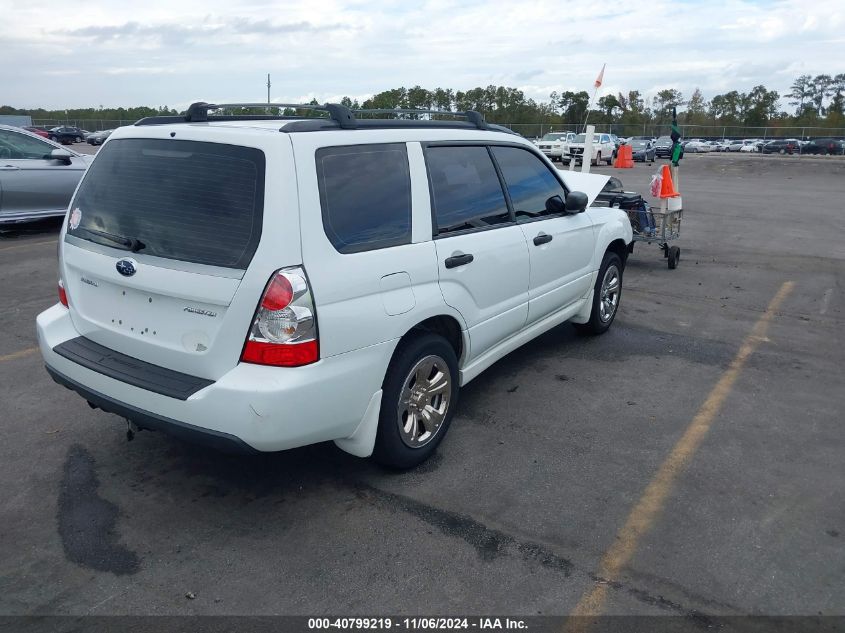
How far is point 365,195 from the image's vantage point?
3.59 meters

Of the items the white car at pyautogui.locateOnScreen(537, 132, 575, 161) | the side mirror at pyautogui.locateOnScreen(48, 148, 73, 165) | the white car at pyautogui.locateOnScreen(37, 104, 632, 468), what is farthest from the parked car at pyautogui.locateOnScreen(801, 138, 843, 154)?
the white car at pyautogui.locateOnScreen(37, 104, 632, 468)

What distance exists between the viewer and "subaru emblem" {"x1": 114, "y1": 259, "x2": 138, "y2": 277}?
11.2 ft

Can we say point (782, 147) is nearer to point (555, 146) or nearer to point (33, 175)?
point (555, 146)

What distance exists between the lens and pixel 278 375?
3.13m

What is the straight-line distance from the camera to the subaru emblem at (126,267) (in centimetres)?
342

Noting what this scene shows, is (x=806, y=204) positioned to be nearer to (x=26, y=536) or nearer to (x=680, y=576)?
(x=680, y=576)

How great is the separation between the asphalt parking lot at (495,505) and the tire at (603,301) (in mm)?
359

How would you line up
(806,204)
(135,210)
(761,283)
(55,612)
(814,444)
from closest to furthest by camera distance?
(55,612), (135,210), (814,444), (761,283), (806,204)

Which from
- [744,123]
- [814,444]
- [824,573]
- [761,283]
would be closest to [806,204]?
[761,283]

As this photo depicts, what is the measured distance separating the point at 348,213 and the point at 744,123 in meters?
84.2

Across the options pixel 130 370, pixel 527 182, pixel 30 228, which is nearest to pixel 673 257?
pixel 527 182

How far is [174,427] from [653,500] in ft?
7.99

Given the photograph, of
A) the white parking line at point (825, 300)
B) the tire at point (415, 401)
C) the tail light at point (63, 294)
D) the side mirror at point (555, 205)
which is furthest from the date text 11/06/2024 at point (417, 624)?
the white parking line at point (825, 300)

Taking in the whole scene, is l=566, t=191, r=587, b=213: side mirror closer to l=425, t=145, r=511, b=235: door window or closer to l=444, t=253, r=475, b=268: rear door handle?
l=425, t=145, r=511, b=235: door window
